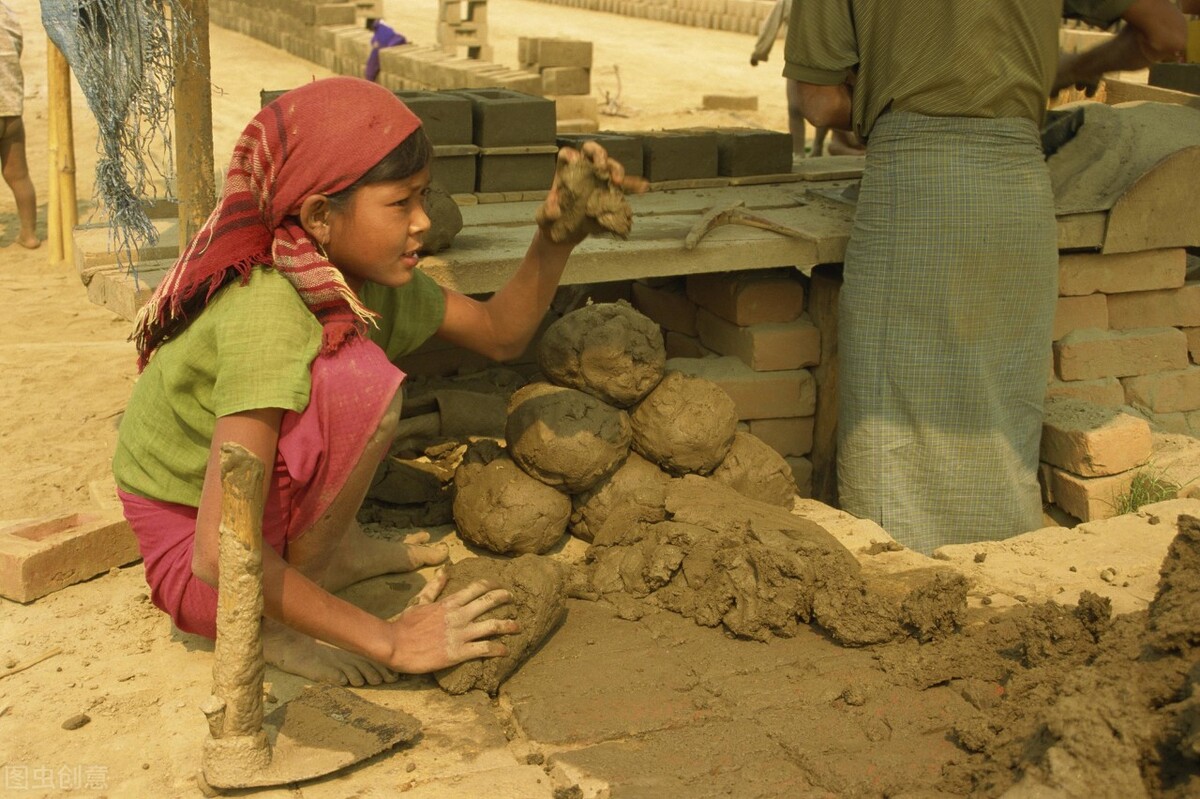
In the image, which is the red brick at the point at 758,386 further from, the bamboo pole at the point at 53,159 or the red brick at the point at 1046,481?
the bamboo pole at the point at 53,159

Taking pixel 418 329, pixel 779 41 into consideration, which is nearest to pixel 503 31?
pixel 779 41

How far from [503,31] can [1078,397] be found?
18242mm

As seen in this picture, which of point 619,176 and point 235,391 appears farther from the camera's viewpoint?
point 619,176

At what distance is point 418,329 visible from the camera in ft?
11.0

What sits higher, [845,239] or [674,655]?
[845,239]

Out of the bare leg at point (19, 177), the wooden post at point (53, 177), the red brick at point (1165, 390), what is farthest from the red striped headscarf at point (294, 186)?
the bare leg at point (19, 177)

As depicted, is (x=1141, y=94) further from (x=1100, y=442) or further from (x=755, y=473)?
(x=755, y=473)

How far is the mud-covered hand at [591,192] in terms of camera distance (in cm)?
303

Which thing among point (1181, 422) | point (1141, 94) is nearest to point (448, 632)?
point (1181, 422)

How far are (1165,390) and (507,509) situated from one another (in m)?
2.96

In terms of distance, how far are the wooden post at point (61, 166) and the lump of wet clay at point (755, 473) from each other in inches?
196

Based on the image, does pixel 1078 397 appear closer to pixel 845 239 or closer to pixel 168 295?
pixel 845 239

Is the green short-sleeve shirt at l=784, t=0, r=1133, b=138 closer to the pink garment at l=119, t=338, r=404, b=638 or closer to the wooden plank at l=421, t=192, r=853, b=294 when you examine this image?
the wooden plank at l=421, t=192, r=853, b=294

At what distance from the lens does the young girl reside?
2637 millimetres
